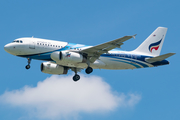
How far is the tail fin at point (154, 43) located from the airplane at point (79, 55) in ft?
0.51

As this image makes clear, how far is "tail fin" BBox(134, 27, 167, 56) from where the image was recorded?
45.0m

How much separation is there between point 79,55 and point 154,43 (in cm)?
1351

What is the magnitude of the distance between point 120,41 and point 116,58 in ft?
19.2

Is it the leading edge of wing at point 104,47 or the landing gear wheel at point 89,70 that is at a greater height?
the leading edge of wing at point 104,47

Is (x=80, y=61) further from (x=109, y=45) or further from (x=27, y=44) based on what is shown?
(x=27, y=44)

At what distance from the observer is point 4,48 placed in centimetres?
3962

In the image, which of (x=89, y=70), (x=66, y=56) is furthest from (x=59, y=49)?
(x=89, y=70)

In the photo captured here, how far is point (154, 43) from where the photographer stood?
46.7 metres

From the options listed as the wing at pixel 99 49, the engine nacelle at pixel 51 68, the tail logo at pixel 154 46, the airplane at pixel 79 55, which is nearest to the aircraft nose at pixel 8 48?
the airplane at pixel 79 55

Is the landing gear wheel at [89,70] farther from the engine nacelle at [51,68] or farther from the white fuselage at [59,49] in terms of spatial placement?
the engine nacelle at [51,68]

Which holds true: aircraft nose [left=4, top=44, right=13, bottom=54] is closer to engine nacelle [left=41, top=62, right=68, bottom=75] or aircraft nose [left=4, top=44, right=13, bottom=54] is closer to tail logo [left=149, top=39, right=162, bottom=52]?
engine nacelle [left=41, top=62, right=68, bottom=75]

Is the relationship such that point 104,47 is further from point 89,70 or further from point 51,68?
point 51,68

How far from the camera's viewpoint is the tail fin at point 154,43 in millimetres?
45050

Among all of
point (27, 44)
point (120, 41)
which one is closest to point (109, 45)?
point (120, 41)
